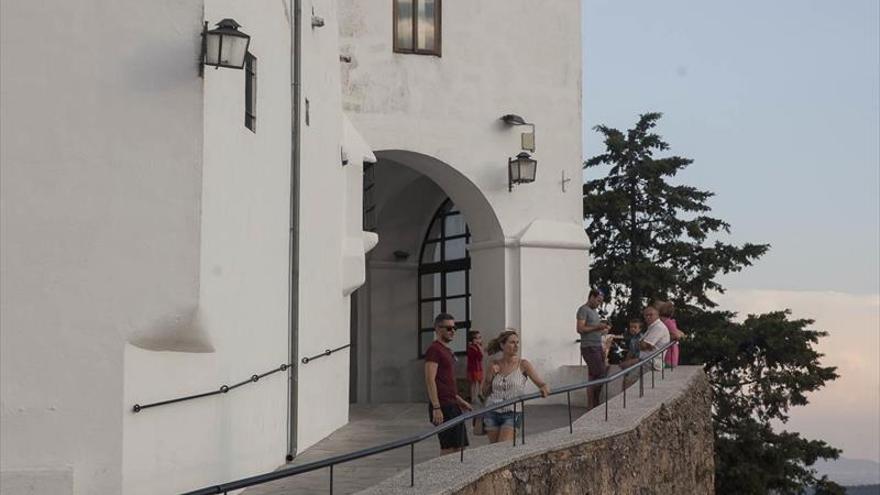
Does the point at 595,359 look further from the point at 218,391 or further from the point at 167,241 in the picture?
the point at 167,241

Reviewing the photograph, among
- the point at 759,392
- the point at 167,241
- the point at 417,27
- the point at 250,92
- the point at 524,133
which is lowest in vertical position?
the point at 759,392

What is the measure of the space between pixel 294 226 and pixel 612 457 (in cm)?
355

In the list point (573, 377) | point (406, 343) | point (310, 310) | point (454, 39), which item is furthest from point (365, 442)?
point (406, 343)

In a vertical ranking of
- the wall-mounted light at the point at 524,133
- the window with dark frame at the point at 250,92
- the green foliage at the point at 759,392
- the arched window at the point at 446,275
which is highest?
the wall-mounted light at the point at 524,133

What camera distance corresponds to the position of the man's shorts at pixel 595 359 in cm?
1659

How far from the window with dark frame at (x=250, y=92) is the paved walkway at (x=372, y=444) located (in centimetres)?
285

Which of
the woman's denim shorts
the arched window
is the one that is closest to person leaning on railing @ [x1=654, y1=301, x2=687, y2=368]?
the arched window

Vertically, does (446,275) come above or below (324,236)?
below

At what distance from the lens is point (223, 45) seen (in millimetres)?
9133

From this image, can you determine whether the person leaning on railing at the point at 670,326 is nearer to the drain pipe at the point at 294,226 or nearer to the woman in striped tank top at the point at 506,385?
the drain pipe at the point at 294,226

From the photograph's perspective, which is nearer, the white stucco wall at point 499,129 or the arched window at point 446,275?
the white stucco wall at point 499,129

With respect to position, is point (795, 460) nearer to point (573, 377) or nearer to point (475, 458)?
point (573, 377)

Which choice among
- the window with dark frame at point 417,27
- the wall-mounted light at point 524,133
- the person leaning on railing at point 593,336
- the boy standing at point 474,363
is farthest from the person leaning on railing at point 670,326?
the window with dark frame at point 417,27

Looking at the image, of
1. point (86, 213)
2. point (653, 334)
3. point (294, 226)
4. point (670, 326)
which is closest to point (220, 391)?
point (86, 213)
